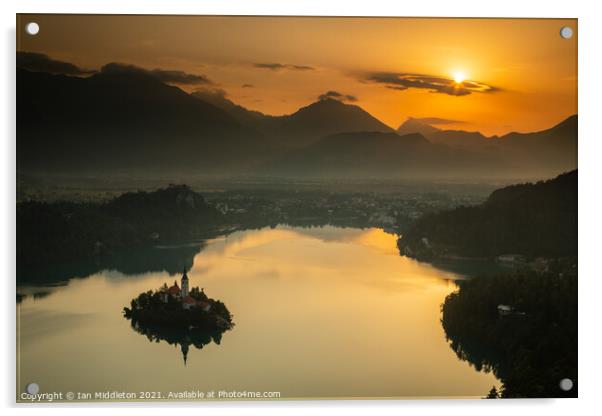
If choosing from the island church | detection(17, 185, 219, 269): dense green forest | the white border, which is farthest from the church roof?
the white border

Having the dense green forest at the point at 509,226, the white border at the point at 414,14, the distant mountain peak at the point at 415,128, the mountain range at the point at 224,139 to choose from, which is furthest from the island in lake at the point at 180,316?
the distant mountain peak at the point at 415,128

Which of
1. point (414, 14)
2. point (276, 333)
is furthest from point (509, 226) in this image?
point (276, 333)

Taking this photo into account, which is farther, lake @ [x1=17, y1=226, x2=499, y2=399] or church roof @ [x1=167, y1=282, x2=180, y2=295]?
church roof @ [x1=167, y1=282, x2=180, y2=295]

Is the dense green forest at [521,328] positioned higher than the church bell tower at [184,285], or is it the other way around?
the church bell tower at [184,285]

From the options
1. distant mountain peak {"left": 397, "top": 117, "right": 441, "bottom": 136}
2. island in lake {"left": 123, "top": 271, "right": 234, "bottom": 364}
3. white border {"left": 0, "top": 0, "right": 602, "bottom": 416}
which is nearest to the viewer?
white border {"left": 0, "top": 0, "right": 602, "bottom": 416}

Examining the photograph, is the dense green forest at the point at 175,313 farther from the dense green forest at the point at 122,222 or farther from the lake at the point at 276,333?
the dense green forest at the point at 122,222

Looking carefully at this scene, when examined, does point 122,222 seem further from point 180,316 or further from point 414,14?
point 414,14

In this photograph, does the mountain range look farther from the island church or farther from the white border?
the island church
